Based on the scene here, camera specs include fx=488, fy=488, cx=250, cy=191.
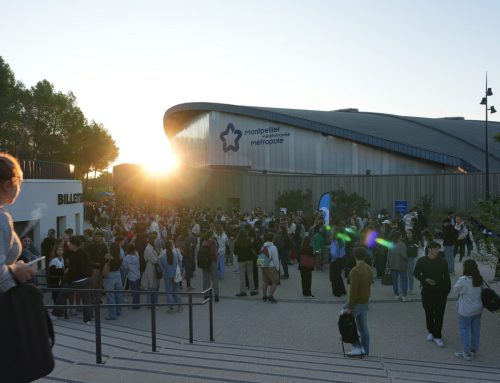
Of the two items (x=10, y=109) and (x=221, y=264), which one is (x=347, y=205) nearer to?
(x=221, y=264)

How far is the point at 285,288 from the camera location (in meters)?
13.2

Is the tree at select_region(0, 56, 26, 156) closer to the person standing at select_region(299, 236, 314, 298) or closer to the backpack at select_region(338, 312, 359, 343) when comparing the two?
the person standing at select_region(299, 236, 314, 298)

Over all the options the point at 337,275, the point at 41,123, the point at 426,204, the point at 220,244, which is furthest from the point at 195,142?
the point at 337,275

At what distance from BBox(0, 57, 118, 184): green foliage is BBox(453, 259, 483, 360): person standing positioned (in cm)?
4266

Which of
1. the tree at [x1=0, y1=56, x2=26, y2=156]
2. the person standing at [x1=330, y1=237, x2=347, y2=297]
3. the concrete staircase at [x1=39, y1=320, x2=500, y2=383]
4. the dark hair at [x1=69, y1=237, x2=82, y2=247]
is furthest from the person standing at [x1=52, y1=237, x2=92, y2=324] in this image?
the tree at [x1=0, y1=56, x2=26, y2=156]

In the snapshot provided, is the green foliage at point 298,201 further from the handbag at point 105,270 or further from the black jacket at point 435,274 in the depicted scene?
the black jacket at point 435,274

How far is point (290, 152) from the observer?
38.8 m

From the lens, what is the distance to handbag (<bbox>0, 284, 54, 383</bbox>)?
2.26 meters

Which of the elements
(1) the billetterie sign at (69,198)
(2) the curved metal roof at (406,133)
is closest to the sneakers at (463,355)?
(1) the billetterie sign at (69,198)

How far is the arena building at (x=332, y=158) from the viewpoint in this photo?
95.1ft

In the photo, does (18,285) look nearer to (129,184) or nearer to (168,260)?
(168,260)

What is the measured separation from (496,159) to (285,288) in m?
25.4

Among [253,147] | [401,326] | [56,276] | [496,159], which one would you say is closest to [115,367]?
[56,276]

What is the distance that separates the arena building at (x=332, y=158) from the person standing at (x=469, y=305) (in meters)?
21.5
